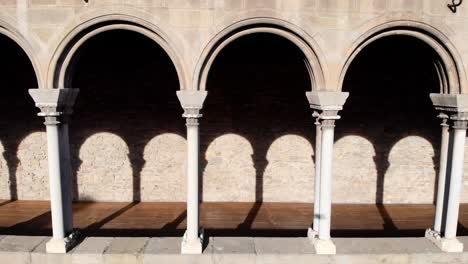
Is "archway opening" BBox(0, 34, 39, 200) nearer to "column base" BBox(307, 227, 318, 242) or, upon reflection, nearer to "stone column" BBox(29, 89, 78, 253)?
"stone column" BBox(29, 89, 78, 253)

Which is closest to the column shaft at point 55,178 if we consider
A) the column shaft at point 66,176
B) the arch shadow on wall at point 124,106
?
the column shaft at point 66,176

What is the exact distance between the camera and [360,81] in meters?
9.90

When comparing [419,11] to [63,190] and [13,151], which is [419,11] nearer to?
[63,190]

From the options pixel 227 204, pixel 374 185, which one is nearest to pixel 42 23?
pixel 227 204

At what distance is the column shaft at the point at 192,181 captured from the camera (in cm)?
643

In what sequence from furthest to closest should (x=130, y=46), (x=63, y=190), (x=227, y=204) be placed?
(x=227, y=204) < (x=130, y=46) < (x=63, y=190)

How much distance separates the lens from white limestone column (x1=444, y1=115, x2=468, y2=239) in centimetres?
650

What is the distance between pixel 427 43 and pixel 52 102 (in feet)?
20.9

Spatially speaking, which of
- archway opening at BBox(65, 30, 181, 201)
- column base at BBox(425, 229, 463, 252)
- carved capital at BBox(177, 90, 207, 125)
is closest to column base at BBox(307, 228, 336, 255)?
column base at BBox(425, 229, 463, 252)

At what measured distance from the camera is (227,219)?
913 cm

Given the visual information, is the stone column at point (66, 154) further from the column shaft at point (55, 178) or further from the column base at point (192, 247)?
the column base at point (192, 247)

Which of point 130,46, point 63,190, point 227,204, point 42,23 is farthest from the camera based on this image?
point 227,204

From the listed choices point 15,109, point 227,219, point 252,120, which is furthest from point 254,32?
point 15,109

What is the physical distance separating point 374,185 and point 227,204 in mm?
4086
